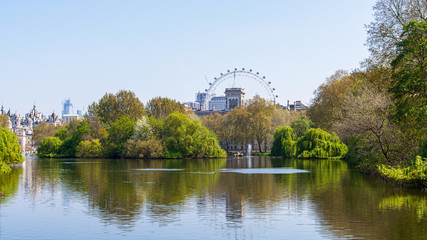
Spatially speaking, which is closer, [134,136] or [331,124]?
[331,124]

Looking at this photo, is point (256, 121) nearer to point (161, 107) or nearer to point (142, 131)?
point (161, 107)

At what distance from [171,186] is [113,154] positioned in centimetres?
6700

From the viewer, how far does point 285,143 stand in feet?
294

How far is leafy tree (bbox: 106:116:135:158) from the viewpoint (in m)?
93.2

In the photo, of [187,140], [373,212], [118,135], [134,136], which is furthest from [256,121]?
[373,212]

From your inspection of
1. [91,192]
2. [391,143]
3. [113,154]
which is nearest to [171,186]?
[91,192]

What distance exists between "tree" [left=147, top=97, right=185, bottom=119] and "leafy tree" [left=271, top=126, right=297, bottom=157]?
27.0m

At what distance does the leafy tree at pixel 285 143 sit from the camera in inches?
3457

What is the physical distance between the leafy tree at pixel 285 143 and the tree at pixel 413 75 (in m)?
57.4

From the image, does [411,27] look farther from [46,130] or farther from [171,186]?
[46,130]

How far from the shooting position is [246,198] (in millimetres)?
24406

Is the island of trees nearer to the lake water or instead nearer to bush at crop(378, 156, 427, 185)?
bush at crop(378, 156, 427, 185)

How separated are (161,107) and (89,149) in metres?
20.5

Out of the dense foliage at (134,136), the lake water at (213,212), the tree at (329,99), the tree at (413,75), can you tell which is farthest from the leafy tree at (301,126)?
the tree at (413,75)
